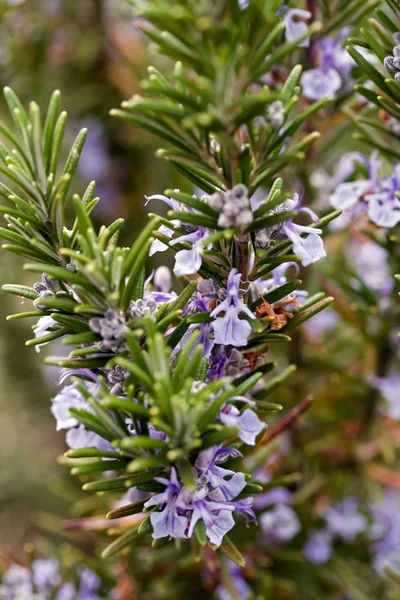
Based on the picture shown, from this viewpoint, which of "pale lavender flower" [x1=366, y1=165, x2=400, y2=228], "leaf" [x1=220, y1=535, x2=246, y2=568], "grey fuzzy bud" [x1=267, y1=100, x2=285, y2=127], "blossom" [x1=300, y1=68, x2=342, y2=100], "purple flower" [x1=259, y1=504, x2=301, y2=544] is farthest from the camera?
"purple flower" [x1=259, y1=504, x2=301, y2=544]

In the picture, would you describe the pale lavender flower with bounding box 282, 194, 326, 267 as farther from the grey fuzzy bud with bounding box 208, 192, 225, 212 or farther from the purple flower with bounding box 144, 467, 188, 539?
the purple flower with bounding box 144, 467, 188, 539

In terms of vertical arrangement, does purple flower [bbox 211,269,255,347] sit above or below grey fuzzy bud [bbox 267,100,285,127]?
below

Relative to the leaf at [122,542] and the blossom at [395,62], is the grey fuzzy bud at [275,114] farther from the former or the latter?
the leaf at [122,542]

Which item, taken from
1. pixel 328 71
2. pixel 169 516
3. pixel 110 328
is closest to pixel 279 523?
pixel 169 516

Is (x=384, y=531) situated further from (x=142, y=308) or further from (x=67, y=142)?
(x=67, y=142)

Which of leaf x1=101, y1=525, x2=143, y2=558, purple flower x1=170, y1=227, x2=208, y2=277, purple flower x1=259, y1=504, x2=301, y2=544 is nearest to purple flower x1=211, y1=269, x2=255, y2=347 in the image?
purple flower x1=170, y1=227, x2=208, y2=277

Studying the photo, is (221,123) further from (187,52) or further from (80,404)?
(80,404)

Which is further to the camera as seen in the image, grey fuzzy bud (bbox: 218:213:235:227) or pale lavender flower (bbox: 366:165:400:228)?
pale lavender flower (bbox: 366:165:400:228)
